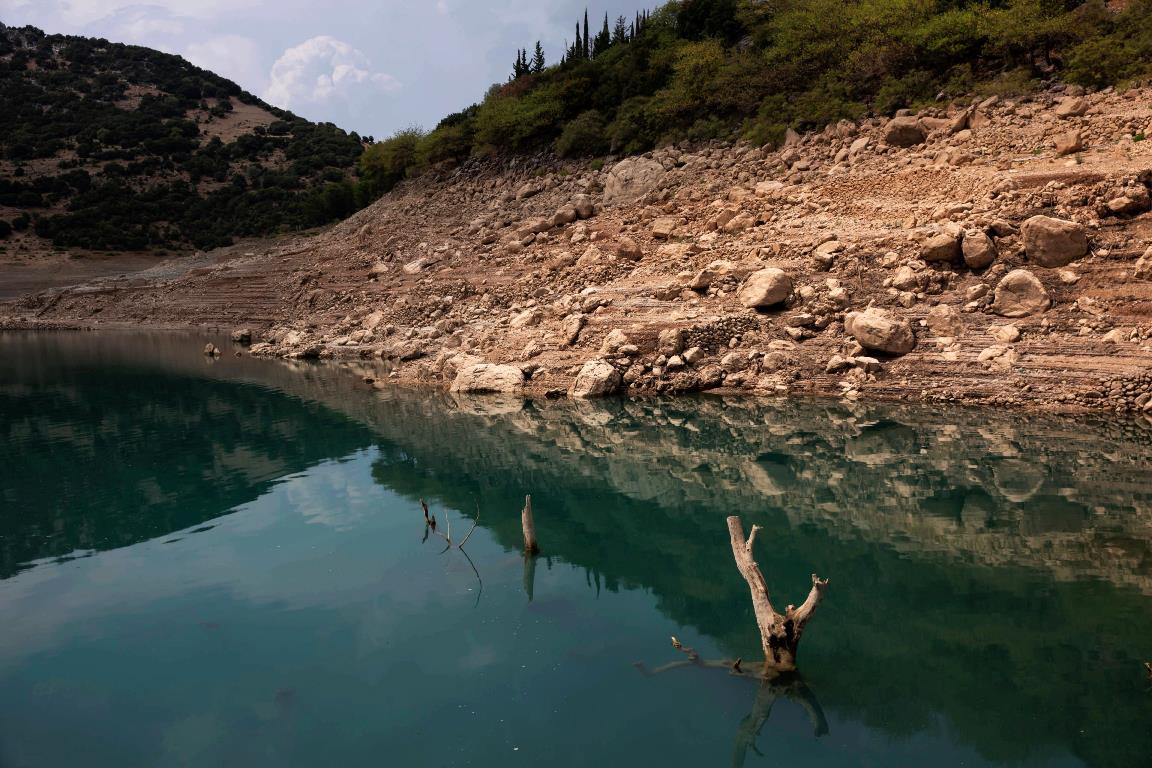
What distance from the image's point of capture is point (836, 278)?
62.7 ft

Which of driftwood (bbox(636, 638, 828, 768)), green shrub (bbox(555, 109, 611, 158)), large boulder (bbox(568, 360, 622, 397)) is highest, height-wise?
green shrub (bbox(555, 109, 611, 158))

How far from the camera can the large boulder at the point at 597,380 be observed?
59.7ft

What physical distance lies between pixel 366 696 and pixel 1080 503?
9.57 m

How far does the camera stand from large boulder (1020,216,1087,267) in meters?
16.7

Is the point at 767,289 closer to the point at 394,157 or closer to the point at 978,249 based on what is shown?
the point at 978,249

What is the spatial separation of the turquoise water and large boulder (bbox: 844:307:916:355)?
227 cm

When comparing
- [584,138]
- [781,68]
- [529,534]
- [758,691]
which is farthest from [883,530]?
[584,138]

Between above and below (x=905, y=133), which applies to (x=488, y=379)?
below

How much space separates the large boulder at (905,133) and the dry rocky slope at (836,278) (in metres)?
0.10

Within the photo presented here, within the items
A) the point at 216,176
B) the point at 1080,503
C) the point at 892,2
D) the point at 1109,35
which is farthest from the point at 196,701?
the point at 216,176

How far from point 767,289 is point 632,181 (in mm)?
12750

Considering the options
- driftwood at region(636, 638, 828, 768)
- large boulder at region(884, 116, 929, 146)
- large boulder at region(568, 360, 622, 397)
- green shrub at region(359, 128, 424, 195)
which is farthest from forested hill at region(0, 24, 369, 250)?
driftwood at region(636, 638, 828, 768)

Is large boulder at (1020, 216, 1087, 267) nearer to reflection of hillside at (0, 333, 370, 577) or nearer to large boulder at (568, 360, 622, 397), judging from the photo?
large boulder at (568, 360, 622, 397)

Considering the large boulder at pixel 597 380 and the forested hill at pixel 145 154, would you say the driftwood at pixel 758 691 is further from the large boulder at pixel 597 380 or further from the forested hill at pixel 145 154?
the forested hill at pixel 145 154
